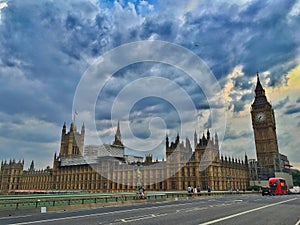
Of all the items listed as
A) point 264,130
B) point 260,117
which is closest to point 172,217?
point 264,130

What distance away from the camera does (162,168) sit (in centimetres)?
8725

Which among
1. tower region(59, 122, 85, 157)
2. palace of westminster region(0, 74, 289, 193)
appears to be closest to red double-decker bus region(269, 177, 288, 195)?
palace of westminster region(0, 74, 289, 193)

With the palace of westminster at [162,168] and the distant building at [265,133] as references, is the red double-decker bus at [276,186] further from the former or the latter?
the distant building at [265,133]

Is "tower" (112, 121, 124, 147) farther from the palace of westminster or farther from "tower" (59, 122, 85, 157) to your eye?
"tower" (59, 122, 85, 157)

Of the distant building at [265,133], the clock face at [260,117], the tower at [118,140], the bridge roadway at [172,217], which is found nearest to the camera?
the bridge roadway at [172,217]

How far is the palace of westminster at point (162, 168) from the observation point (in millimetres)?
82938

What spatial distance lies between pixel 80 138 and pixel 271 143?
354 ft

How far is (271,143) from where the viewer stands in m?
128

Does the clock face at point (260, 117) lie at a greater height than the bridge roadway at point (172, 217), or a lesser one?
greater

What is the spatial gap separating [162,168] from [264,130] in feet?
239

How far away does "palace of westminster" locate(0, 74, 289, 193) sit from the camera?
82.9 meters

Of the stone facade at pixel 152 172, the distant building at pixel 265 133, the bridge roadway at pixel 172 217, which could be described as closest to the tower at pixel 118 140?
the stone facade at pixel 152 172

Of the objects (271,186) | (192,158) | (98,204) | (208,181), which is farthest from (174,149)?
(98,204)

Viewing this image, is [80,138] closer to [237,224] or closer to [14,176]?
[14,176]
